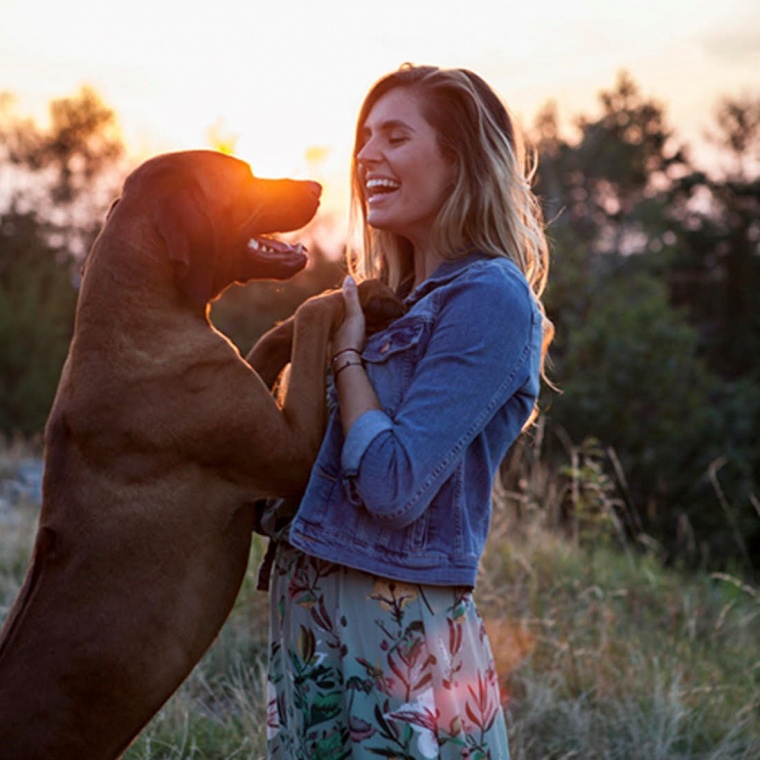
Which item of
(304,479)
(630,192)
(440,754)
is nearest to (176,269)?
(304,479)

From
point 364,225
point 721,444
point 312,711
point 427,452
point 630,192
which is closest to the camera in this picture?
point 427,452

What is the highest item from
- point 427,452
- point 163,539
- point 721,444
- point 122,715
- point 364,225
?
point 364,225

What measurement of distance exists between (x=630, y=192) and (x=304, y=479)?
3409 centimetres

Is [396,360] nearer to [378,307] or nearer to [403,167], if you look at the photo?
[378,307]

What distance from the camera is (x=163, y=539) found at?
2.56 metres

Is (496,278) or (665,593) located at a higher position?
(496,278)

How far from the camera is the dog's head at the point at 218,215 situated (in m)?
2.89

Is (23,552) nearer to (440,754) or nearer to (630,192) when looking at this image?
(440,754)

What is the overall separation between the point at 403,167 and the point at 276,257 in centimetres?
62

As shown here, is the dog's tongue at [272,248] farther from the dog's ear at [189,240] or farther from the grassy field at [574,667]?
the grassy field at [574,667]

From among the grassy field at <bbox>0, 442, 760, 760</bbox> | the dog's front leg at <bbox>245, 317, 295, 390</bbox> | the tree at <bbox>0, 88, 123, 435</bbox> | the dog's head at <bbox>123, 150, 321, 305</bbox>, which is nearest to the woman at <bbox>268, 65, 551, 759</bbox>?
the dog's front leg at <bbox>245, 317, 295, 390</bbox>

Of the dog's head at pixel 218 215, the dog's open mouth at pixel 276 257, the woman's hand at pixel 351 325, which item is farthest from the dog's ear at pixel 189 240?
the woman's hand at pixel 351 325

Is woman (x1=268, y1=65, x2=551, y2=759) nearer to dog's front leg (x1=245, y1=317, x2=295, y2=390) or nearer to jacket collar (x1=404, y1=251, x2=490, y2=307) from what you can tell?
jacket collar (x1=404, y1=251, x2=490, y2=307)

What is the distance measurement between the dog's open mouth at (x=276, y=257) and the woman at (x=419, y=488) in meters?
0.53
